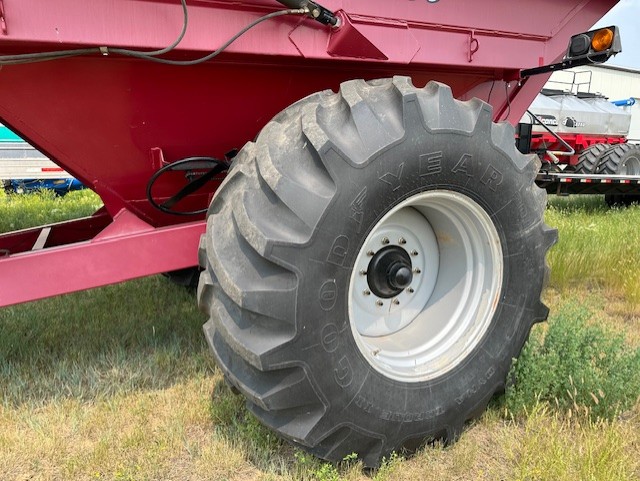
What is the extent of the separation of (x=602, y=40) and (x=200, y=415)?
253 cm

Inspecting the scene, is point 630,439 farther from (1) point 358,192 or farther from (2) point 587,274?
(2) point 587,274

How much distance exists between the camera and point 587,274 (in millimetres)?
4184

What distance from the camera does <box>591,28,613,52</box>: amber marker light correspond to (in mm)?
2539

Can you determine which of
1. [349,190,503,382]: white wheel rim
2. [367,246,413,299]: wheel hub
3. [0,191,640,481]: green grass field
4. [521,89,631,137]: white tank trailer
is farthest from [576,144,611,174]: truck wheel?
[367,246,413,299]: wheel hub

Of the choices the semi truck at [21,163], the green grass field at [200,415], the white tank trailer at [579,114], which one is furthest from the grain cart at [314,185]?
the white tank trailer at [579,114]

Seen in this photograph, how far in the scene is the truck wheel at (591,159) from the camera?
340 inches

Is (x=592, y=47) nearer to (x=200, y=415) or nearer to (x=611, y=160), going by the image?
(x=200, y=415)

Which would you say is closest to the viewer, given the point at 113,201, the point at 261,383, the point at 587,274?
the point at 261,383

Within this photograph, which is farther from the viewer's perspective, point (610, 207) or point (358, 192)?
point (610, 207)

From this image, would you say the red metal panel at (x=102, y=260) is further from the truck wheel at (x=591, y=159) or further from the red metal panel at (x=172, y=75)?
the truck wheel at (x=591, y=159)

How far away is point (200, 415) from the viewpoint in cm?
226

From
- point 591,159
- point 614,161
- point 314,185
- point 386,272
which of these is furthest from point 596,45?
point 591,159

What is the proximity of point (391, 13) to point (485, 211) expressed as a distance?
91 centimetres

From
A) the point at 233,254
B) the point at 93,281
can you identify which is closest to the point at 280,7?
the point at 233,254
